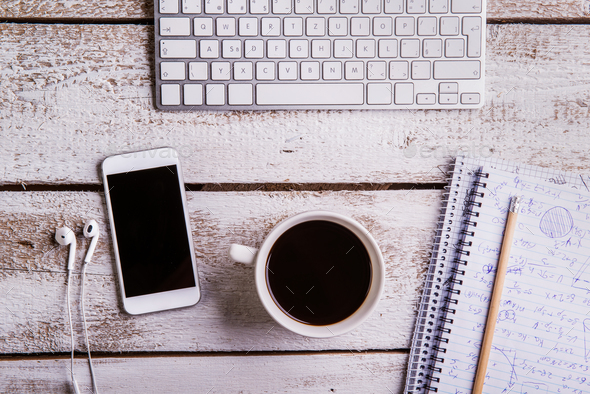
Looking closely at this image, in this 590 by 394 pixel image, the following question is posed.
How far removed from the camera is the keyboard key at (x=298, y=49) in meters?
0.52

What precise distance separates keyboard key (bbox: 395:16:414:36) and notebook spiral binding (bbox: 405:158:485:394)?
20 centimetres

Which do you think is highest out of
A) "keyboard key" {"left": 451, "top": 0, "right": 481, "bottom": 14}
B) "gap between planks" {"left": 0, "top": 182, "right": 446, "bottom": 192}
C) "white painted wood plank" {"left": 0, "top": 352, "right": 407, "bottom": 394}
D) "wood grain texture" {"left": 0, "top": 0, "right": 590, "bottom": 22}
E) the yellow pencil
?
"wood grain texture" {"left": 0, "top": 0, "right": 590, "bottom": 22}

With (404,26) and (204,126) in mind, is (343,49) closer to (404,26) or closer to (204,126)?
(404,26)

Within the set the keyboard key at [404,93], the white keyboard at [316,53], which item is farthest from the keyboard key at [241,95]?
the keyboard key at [404,93]

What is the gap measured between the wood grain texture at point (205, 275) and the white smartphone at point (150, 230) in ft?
0.06

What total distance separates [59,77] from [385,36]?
49 cm

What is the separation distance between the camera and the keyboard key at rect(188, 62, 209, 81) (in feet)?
1.69

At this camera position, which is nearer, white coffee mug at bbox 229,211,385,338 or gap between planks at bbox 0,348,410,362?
white coffee mug at bbox 229,211,385,338

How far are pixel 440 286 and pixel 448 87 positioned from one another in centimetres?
29

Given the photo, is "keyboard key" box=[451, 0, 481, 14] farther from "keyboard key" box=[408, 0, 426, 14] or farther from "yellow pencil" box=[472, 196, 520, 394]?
"yellow pencil" box=[472, 196, 520, 394]

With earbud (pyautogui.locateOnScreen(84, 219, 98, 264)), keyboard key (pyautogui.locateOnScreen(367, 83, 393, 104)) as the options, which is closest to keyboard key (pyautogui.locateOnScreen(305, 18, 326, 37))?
keyboard key (pyautogui.locateOnScreen(367, 83, 393, 104))

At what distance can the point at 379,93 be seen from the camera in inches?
20.5

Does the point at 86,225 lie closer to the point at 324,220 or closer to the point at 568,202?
the point at 324,220

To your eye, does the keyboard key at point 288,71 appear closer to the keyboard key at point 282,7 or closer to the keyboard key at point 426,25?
the keyboard key at point 282,7
